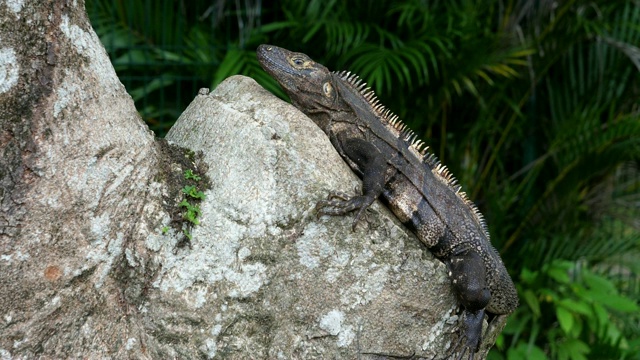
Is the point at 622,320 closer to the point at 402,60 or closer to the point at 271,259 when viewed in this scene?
the point at 402,60

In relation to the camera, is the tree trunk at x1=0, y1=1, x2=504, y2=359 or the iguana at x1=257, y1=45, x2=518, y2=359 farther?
the iguana at x1=257, y1=45, x2=518, y2=359

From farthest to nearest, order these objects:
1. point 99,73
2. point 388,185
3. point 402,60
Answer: point 402,60 → point 388,185 → point 99,73

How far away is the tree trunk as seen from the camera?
8.75ft

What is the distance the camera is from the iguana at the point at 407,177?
3.53 meters

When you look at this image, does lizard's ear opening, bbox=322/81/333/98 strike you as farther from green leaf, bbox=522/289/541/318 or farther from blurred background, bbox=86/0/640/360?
green leaf, bbox=522/289/541/318

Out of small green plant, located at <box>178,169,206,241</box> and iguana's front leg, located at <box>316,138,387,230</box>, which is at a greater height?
iguana's front leg, located at <box>316,138,387,230</box>

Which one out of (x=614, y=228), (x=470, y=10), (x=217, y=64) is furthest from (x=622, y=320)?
(x=217, y=64)

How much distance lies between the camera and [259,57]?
3885 millimetres

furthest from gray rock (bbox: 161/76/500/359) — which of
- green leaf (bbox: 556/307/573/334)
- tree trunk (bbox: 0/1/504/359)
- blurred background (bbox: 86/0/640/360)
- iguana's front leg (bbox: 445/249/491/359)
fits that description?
blurred background (bbox: 86/0/640/360)

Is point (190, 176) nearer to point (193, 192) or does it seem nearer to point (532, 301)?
point (193, 192)

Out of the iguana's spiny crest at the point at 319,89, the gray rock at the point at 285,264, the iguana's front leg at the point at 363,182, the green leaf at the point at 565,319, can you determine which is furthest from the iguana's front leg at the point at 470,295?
the green leaf at the point at 565,319

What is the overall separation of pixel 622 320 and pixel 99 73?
5.05 meters

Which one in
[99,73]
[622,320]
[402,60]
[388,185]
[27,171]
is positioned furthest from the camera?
[622,320]

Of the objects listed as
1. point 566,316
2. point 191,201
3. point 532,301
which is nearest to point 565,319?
point 566,316
